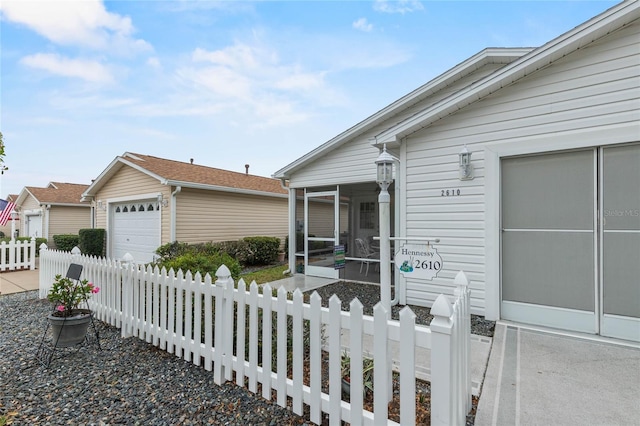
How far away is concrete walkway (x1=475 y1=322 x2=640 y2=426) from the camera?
226cm

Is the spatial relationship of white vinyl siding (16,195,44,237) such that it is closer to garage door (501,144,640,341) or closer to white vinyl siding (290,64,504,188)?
white vinyl siding (290,64,504,188)

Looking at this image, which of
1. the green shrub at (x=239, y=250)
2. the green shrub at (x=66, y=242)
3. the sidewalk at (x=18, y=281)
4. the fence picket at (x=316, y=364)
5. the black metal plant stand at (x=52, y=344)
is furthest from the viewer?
the green shrub at (x=66, y=242)

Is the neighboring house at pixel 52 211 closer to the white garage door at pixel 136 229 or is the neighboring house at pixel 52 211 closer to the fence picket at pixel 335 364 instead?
the white garage door at pixel 136 229

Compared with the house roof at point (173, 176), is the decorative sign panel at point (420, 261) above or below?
below

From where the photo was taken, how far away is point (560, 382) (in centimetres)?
272

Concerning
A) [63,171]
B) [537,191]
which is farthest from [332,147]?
[63,171]

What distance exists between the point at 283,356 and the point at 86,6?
837 cm

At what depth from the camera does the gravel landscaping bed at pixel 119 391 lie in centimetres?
237

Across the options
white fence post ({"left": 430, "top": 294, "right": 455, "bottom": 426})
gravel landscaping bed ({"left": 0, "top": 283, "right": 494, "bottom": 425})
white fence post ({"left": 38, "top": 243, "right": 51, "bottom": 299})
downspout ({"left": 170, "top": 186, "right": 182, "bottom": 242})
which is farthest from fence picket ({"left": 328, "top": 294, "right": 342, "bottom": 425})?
downspout ({"left": 170, "top": 186, "right": 182, "bottom": 242})

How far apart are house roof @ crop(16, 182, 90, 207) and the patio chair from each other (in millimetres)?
19176

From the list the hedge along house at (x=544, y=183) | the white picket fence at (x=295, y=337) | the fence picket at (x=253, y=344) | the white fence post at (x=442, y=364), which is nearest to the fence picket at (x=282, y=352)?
the white picket fence at (x=295, y=337)

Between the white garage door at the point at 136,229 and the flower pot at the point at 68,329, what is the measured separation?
23.1 ft

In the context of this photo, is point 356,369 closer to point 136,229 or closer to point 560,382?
point 560,382

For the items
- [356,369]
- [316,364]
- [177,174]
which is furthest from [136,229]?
[356,369]
